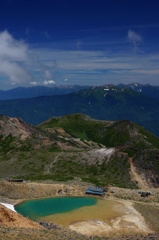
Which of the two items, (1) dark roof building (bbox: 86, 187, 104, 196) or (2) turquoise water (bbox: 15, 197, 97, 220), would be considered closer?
(2) turquoise water (bbox: 15, 197, 97, 220)

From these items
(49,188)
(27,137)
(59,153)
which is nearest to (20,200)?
(49,188)

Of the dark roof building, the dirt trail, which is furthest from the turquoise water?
the dirt trail

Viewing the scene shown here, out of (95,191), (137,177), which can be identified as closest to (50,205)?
(95,191)

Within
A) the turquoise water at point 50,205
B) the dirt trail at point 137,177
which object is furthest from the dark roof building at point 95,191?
the dirt trail at point 137,177

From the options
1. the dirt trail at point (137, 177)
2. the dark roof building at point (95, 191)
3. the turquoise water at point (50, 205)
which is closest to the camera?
the turquoise water at point (50, 205)

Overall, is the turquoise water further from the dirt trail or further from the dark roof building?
the dirt trail

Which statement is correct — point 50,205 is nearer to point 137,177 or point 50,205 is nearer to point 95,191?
point 95,191

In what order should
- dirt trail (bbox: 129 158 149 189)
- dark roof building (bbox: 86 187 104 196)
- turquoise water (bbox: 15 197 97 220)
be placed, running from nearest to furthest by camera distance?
turquoise water (bbox: 15 197 97 220), dark roof building (bbox: 86 187 104 196), dirt trail (bbox: 129 158 149 189)

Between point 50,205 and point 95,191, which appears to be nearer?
point 50,205

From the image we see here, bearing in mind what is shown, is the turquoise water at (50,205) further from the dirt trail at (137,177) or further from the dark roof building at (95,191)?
the dirt trail at (137,177)
